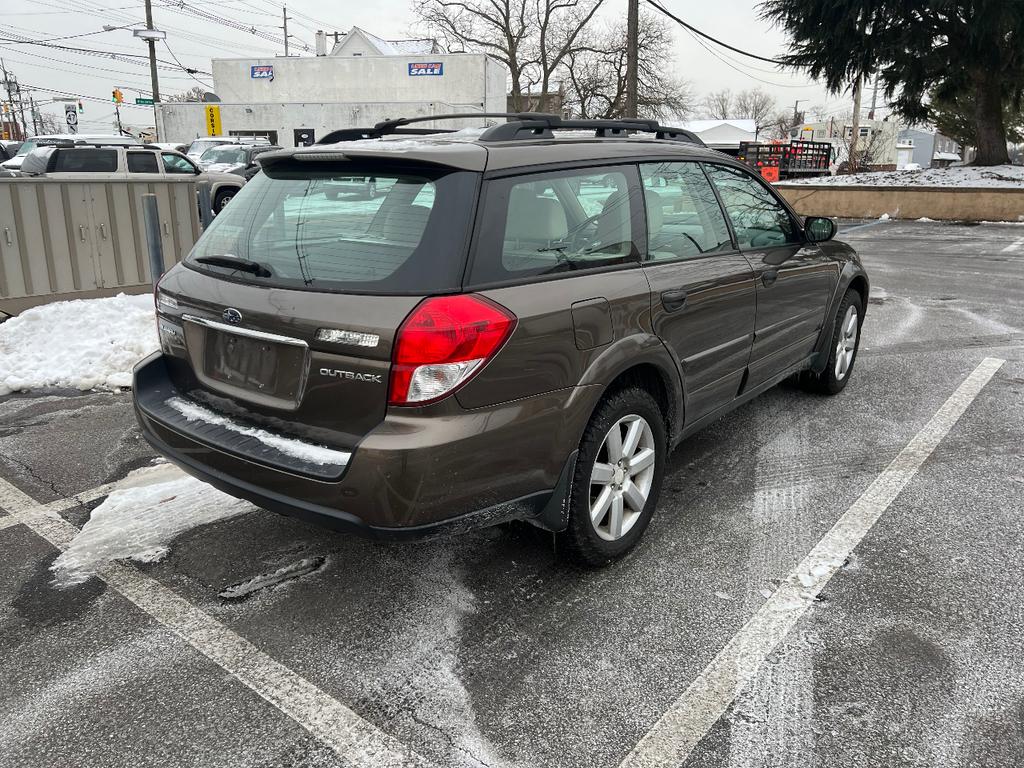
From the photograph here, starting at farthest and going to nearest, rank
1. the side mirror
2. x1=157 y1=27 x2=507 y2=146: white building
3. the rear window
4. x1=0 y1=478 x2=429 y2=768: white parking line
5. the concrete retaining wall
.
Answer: x1=157 y1=27 x2=507 y2=146: white building < the concrete retaining wall < the side mirror < the rear window < x1=0 y1=478 x2=429 y2=768: white parking line

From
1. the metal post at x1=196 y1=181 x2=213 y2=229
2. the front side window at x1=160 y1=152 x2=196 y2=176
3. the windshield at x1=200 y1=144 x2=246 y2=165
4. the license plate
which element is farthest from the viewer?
Answer: the windshield at x1=200 y1=144 x2=246 y2=165

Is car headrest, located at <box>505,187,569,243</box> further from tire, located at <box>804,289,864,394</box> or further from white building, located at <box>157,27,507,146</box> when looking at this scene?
white building, located at <box>157,27,507,146</box>

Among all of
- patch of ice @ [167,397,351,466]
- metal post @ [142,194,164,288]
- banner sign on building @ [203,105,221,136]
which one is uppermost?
banner sign on building @ [203,105,221,136]

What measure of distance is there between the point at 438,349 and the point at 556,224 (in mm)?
788

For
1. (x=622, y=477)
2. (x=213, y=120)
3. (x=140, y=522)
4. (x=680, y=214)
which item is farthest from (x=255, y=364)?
(x=213, y=120)

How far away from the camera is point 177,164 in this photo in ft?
53.1

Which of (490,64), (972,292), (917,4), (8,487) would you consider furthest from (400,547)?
(490,64)

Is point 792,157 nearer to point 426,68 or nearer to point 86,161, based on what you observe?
point 426,68

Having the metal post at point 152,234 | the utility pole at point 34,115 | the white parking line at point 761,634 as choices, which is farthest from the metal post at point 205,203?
the utility pole at point 34,115

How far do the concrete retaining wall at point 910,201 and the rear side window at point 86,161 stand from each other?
49.2 feet

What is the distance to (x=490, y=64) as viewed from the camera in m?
46.8

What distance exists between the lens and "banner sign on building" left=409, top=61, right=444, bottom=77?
152 feet

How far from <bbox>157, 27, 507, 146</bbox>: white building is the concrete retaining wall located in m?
25.4

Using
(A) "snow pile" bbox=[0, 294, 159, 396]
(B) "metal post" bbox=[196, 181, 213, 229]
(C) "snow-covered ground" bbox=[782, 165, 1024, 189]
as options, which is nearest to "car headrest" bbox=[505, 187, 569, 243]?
(A) "snow pile" bbox=[0, 294, 159, 396]
